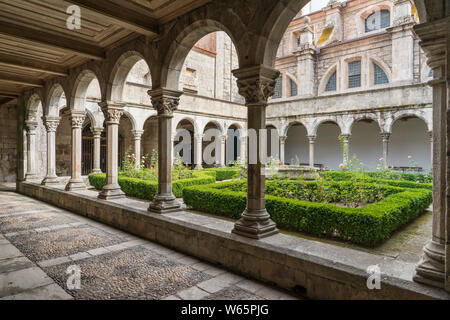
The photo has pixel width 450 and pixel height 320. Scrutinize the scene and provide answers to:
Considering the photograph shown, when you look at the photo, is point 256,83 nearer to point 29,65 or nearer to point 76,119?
point 76,119

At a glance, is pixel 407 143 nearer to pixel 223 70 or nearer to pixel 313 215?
pixel 223 70

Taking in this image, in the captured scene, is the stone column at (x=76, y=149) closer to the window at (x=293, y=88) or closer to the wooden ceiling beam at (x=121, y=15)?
the wooden ceiling beam at (x=121, y=15)

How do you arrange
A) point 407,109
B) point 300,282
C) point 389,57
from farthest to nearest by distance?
point 389,57
point 407,109
point 300,282

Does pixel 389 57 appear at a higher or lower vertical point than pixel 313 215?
higher

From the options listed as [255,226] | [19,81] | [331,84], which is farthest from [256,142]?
[331,84]

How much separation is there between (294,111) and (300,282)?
45.6 ft

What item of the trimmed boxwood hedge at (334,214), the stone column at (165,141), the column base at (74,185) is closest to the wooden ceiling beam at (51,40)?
the stone column at (165,141)

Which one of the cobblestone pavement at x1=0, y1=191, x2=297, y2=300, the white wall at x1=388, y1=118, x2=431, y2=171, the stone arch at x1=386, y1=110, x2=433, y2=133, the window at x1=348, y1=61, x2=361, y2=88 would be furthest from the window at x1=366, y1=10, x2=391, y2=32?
the cobblestone pavement at x1=0, y1=191, x2=297, y2=300

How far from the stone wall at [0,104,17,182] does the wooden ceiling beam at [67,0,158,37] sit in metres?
10.6

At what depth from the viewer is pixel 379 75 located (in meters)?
15.8

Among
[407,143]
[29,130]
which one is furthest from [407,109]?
[29,130]

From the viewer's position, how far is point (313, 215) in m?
3.90

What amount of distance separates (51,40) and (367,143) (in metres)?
16.4

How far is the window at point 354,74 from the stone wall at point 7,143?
58.2ft
